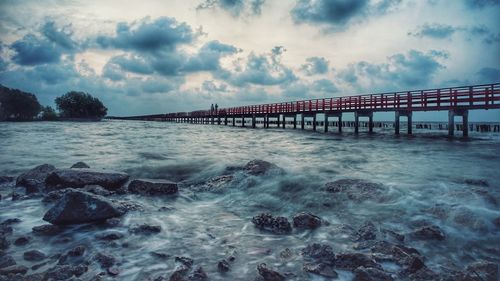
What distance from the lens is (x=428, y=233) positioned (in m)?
4.57

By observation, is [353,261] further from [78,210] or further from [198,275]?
[78,210]

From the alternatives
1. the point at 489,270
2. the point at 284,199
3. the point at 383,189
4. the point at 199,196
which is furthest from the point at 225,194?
the point at 489,270

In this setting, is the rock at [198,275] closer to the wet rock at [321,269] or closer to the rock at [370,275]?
the wet rock at [321,269]

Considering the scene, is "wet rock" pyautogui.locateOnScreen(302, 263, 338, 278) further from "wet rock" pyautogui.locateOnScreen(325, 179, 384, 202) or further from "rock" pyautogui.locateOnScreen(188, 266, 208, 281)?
"wet rock" pyautogui.locateOnScreen(325, 179, 384, 202)

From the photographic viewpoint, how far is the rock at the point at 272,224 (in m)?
4.86

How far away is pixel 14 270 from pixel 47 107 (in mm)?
99321

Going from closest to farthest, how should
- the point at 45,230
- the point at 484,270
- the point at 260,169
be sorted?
the point at 484,270
the point at 45,230
the point at 260,169

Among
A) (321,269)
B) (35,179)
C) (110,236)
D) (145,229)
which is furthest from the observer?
(35,179)

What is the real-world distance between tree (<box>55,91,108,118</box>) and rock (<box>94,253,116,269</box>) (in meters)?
91.2

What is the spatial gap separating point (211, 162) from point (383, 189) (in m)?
6.07

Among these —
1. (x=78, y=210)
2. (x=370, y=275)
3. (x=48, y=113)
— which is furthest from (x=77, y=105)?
(x=370, y=275)

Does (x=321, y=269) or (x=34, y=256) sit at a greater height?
(x=34, y=256)

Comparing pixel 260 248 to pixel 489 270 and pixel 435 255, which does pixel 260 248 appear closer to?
pixel 435 255

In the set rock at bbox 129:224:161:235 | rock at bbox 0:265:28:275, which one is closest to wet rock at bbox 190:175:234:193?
rock at bbox 129:224:161:235
